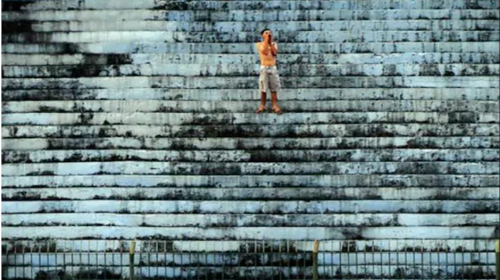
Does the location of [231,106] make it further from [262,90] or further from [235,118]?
[262,90]

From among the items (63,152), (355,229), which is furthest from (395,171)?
(63,152)

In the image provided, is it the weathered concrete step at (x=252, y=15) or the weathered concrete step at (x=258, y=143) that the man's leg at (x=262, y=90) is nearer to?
the weathered concrete step at (x=258, y=143)

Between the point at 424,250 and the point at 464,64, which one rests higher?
the point at 464,64

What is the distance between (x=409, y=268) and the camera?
78.6 ft

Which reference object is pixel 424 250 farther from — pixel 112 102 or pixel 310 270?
pixel 112 102

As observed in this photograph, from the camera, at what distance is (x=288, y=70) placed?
25.7 m

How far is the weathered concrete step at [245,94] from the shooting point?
25.4 meters

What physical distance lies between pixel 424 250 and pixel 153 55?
475cm

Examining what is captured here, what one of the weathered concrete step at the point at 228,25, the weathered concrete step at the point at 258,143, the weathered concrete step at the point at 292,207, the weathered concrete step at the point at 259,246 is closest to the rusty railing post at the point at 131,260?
the weathered concrete step at the point at 259,246

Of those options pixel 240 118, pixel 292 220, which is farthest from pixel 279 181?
pixel 240 118

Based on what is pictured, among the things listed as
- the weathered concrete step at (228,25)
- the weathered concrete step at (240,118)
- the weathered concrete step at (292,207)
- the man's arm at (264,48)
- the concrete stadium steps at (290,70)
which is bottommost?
the weathered concrete step at (292,207)

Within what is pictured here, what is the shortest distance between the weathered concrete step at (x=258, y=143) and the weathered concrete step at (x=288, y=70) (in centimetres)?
104

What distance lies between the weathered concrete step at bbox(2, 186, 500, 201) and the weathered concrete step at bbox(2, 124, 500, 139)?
828 millimetres

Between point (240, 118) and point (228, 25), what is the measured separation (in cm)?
155
